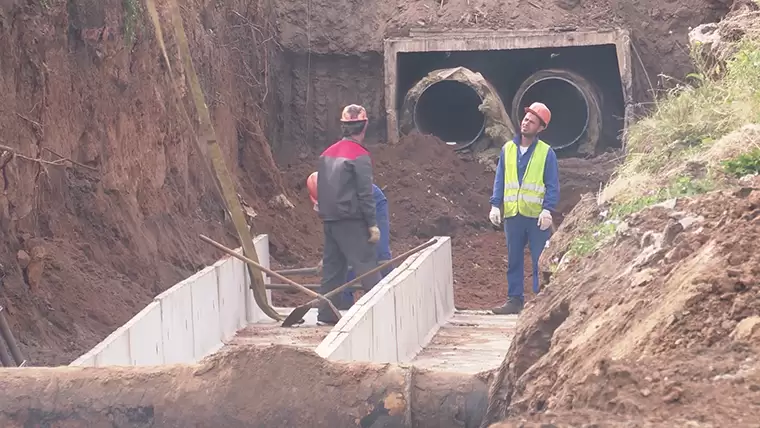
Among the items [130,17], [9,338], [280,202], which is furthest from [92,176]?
[280,202]

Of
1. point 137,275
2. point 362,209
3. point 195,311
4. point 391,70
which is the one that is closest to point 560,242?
point 362,209

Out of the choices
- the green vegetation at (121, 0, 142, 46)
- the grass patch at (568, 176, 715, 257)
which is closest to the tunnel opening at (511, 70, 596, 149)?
the green vegetation at (121, 0, 142, 46)

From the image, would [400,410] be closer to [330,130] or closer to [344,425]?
[344,425]

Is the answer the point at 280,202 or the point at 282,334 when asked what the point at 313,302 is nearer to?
the point at 282,334

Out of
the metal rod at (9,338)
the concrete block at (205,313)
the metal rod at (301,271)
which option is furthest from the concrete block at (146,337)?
the metal rod at (301,271)

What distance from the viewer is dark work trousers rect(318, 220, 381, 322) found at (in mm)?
9609

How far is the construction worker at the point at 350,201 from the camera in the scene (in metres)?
9.40

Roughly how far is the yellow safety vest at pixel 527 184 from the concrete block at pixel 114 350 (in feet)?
13.5

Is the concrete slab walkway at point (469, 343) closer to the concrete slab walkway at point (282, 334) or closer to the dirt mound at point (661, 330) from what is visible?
the concrete slab walkway at point (282, 334)

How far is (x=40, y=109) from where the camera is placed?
28.0ft

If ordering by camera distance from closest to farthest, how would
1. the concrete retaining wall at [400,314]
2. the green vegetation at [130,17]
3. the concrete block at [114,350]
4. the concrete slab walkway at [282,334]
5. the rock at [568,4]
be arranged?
the concrete block at [114,350]
the concrete retaining wall at [400,314]
the concrete slab walkway at [282,334]
the green vegetation at [130,17]
the rock at [568,4]

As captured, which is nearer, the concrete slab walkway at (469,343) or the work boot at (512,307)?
the concrete slab walkway at (469,343)

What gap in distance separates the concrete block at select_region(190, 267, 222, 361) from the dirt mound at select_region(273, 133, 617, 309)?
4.38m

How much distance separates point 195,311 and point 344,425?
5436 mm
